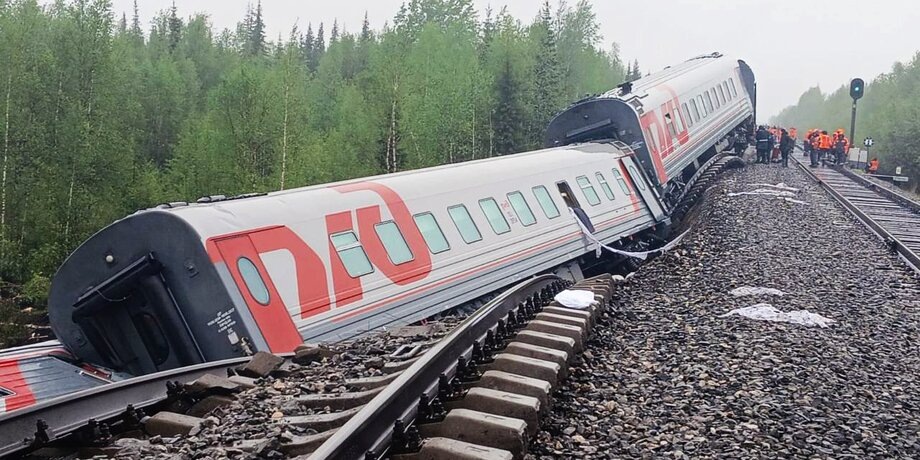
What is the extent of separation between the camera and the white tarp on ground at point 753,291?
25.6 ft

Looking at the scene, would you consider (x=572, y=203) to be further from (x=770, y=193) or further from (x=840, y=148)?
(x=840, y=148)

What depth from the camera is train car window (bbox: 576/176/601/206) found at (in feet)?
47.1

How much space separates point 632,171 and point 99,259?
1192cm

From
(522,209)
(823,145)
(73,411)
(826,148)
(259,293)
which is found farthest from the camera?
(826,148)

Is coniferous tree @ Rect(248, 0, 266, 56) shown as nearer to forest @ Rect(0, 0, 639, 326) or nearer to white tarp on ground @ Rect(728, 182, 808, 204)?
forest @ Rect(0, 0, 639, 326)

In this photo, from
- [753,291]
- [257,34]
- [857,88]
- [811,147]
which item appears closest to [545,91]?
[811,147]

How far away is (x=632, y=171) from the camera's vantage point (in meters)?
16.8

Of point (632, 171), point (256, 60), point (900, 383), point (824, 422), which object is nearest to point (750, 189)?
point (632, 171)

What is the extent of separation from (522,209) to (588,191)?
2.72m

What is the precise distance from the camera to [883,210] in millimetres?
16859

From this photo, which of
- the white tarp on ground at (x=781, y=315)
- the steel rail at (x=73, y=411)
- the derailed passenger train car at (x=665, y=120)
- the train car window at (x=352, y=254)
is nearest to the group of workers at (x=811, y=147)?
the derailed passenger train car at (x=665, y=120)

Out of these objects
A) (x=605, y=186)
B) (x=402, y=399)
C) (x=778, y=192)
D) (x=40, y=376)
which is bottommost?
(x=40, y=376)

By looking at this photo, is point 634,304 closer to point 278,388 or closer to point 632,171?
point 278,388

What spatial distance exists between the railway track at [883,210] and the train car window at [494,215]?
578 cm
